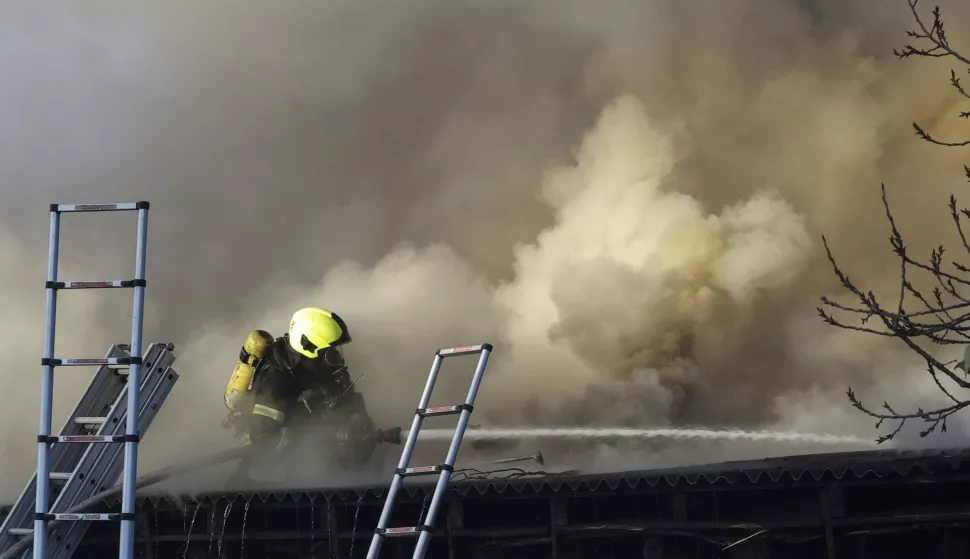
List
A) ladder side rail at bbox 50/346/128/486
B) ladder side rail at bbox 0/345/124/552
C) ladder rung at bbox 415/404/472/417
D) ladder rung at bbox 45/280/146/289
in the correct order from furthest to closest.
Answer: ladder side rail at bbox 50/346/128/486, ladder side rail at bbox 0/345/124/552, ladder rung at bbox 415/404/472/417, ladder rung at bbox 45/280/146/289

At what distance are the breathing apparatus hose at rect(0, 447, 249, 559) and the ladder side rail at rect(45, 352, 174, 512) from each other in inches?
3.2

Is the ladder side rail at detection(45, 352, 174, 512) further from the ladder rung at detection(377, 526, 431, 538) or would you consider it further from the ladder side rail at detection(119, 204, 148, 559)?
the ladder rung at detection(377, 526, 431, 538)

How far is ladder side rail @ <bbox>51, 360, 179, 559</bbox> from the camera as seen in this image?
7980 millimetres

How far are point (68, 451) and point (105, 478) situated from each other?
1.12ft

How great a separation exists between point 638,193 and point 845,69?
368 cm

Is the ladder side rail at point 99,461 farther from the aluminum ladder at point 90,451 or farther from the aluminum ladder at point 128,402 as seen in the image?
the aluminum ladder at point 128,402

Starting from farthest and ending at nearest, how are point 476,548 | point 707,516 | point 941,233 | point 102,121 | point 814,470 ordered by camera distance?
point 102,121
point 941,233
point 476,548
point 707,516
point 814,470

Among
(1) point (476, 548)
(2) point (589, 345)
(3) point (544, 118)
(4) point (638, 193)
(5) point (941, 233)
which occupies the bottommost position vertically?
(1) point (476, 548)

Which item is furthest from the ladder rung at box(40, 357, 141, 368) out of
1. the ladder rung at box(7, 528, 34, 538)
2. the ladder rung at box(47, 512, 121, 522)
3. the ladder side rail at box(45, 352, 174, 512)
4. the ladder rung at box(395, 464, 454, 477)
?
the ladder rung at box(7, 528, 34, 538)

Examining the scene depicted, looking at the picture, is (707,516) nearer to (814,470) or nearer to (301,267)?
(814,470)

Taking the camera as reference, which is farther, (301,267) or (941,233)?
(301,267)

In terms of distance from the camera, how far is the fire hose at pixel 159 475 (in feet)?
25.4

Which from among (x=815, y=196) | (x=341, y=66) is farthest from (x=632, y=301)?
(x=341, y=66)

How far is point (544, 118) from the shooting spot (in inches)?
689
